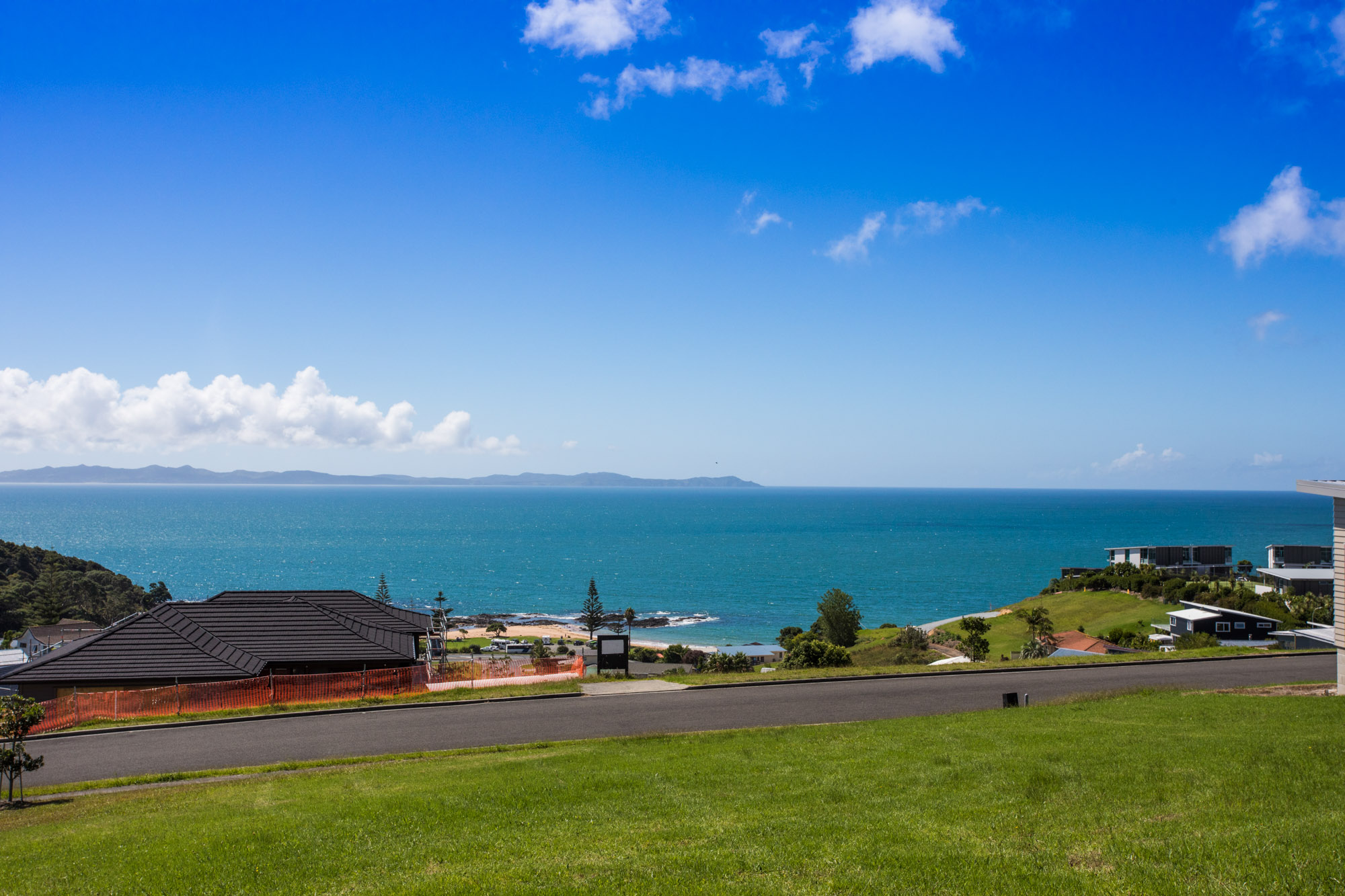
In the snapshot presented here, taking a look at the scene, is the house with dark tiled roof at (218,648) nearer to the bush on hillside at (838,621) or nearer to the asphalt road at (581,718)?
the asphalt road at (581,718)

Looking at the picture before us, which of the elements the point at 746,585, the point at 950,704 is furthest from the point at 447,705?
the point at 746,585

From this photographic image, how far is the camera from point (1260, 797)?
32.1 feet

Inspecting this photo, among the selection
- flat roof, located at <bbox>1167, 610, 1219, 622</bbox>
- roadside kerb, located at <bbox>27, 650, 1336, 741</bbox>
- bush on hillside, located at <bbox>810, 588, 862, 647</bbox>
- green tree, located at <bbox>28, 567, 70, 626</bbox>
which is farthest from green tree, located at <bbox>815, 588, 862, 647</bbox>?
green tree, located at <bbox>28, 567, 70, 626</bbox>

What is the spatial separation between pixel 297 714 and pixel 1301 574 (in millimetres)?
75226

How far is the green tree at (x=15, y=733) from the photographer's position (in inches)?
559

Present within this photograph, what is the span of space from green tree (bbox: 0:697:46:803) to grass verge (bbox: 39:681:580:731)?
7851 millimetres

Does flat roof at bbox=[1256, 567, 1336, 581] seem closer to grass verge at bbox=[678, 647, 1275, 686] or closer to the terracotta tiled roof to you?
the terracotta tiled roof

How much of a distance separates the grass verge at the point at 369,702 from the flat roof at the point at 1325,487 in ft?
71.6

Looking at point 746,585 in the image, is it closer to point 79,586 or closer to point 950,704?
point 79,586

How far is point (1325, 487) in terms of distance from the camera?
21406 mm

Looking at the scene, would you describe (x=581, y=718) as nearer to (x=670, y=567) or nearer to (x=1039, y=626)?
(x=1039, y=626)

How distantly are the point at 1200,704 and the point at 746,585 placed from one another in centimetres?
9587

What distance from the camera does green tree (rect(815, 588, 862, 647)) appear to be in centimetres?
6303

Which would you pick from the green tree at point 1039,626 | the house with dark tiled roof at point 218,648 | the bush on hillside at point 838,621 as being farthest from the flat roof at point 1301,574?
the house with dark tiled roof at point 218,648
